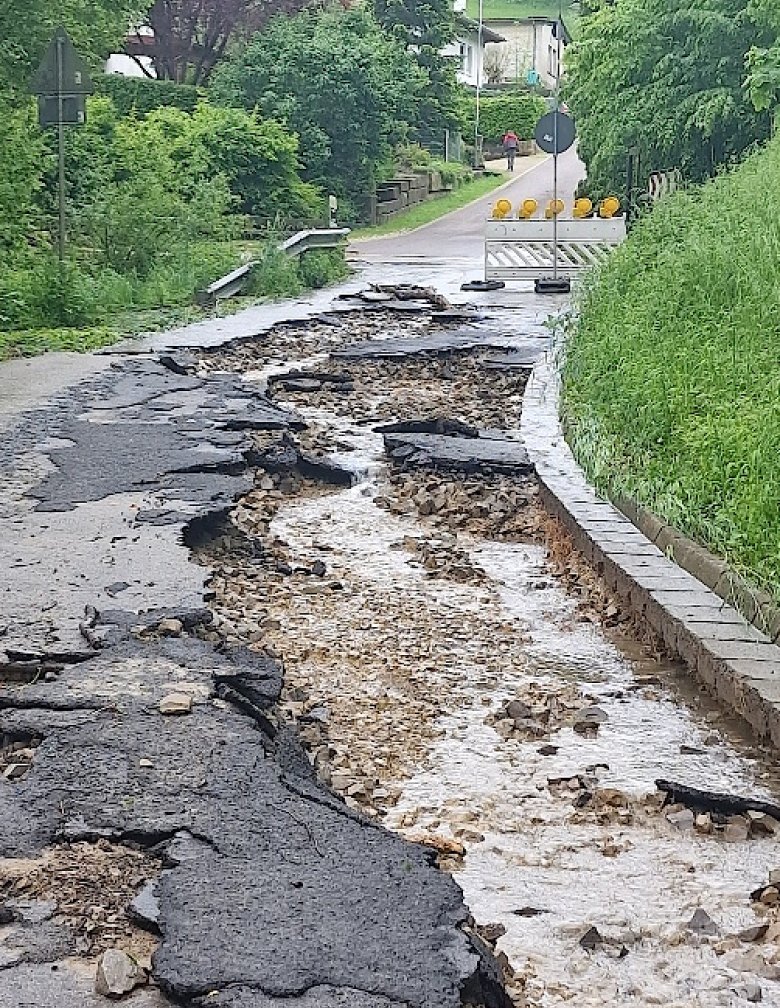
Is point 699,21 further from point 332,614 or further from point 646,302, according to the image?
point 332,614

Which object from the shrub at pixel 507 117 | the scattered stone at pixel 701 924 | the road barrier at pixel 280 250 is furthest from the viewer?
the shrub at pixel 507 117

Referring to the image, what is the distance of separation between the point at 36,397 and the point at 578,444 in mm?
4556

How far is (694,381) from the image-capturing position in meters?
8.58

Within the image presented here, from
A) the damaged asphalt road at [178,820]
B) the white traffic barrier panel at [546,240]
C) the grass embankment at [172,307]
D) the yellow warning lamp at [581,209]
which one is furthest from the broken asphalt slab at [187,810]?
the yellow warning lamp at [581,209]

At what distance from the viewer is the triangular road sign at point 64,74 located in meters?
16.5

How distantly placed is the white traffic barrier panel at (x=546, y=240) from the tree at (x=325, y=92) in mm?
16145

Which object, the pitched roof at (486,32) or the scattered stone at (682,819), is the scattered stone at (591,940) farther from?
the pitched roof at (486,32)

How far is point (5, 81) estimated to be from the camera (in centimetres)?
1895

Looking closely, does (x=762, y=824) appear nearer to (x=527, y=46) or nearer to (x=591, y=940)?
(x=591, y=940)

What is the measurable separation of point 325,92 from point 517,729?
118 ft

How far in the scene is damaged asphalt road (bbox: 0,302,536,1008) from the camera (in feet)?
11.3

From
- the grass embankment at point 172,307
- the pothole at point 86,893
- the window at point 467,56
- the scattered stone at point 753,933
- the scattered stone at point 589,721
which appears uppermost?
the window at point 467,56

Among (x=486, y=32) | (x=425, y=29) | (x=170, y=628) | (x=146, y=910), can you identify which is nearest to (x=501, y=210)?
(x=170, y=628)

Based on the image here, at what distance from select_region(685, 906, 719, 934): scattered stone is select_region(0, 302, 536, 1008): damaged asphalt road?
0.61m
